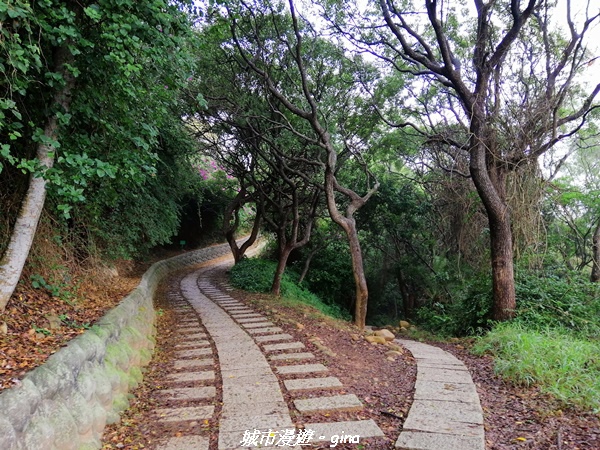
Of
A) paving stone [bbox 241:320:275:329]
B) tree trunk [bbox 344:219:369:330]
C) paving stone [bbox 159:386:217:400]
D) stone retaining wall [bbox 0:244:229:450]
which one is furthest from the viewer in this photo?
tree trunk [bbox 344:219:369:330]

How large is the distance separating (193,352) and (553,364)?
3986 millimetres

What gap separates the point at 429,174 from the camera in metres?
11.3

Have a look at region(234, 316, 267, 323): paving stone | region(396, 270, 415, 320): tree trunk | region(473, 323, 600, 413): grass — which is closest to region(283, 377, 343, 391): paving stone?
region(473, 323, 600, 413): grass

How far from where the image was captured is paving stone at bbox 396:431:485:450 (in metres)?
2.35

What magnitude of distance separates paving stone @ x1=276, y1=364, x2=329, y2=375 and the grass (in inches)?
78.3

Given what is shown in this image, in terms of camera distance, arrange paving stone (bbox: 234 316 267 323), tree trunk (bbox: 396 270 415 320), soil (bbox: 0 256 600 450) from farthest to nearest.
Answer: tree trunk (bbox: 396 270 415 320), paving stone (bbox: 234 316 267 323), soil (bbox: 0 256 600 450)

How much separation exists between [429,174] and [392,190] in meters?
1.48

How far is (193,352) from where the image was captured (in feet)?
14.2

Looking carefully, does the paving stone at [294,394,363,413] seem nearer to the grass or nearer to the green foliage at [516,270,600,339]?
the grass

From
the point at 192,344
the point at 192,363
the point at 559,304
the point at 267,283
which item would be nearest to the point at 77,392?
the point at 192,363

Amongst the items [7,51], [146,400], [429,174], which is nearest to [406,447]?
[146,400]

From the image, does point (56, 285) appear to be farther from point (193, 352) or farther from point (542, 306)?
point (542, 306)

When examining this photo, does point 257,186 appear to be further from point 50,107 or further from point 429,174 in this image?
point 50,107

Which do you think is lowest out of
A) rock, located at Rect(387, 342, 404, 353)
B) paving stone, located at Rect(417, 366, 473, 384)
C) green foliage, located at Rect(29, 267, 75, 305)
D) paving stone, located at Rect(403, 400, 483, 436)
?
rock, located at Rect(387, 342, 404, 353)
